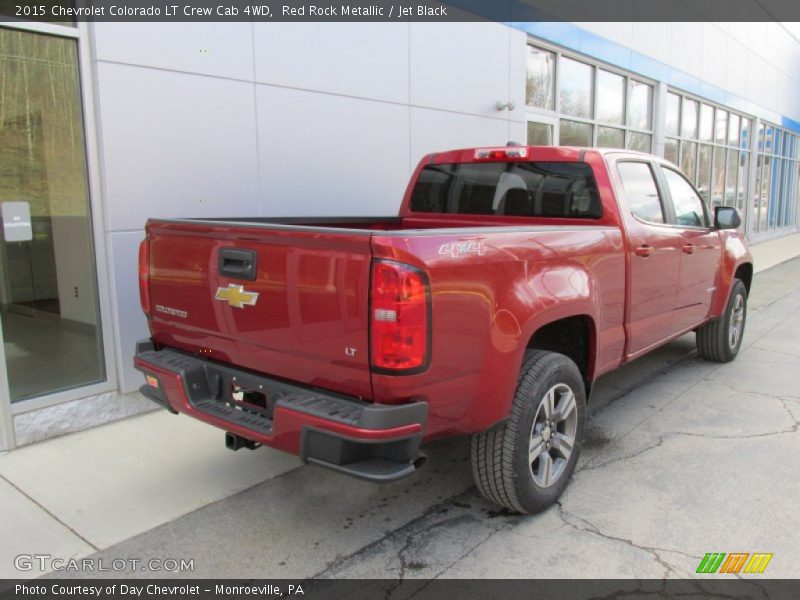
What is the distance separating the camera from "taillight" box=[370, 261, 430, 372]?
2547mm

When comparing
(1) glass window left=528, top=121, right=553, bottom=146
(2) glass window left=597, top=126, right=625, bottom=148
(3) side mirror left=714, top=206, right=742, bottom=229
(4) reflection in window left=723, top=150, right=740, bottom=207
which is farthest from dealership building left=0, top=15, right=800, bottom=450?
(4) reflection in window left=723, top=150, right=740, bottom=207

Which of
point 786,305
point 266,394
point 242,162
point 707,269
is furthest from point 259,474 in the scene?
point 786,305

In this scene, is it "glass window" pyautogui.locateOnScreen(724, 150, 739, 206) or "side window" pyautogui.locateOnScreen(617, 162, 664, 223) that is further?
"glass window" pyautogui.locateOnScreen(724, 150, 739, 206)

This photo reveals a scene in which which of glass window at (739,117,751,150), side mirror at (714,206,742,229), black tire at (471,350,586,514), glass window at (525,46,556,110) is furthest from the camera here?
glass window at (739,117,751,150)

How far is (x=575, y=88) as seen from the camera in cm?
1121

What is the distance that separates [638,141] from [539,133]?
4.52m

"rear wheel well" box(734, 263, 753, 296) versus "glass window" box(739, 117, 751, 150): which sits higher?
"glass window" box(739, 117, 751, 150)

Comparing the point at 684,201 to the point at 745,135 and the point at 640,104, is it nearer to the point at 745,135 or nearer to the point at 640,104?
the point at 640,104

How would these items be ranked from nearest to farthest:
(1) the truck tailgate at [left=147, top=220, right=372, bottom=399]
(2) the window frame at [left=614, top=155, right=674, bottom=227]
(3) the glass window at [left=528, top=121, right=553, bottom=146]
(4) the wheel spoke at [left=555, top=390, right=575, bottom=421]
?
1. (1) the truck tailgate at [left=147, top=220, right=372, bottom=399]
2. (4) the wheel spoke at [left=555, top=390, right=575, bottom=421]
3. (2) the window frame at [left=614, top=155, right=674, bottom=227]
4. (3) the glass window at [left=528, top=121, right=553, bottom=146]

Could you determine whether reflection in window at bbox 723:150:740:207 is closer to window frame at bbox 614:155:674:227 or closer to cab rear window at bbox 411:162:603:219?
window frame at bbox 614:155:674:227

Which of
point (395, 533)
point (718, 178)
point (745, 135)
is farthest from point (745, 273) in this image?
point (745, 135)

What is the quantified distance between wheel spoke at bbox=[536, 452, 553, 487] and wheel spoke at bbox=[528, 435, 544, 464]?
5cm

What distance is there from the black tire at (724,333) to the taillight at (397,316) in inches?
177

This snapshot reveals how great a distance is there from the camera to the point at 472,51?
8.37 metres
